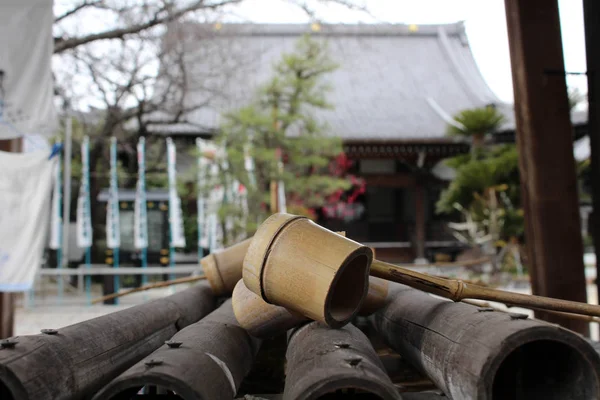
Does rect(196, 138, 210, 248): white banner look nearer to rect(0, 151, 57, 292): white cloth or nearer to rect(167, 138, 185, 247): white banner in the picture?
rect(167, 138, 185, 247): white banner

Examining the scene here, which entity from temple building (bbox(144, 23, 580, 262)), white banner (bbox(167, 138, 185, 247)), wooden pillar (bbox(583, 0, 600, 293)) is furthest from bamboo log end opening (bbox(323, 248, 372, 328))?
white banner (bbox(167, 138, 185, 247))

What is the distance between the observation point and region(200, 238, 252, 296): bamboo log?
2.84 m

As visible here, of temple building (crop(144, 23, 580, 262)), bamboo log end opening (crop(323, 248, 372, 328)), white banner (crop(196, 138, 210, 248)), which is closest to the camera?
bamboo log end opening (crop(323, 248, 372, 328))

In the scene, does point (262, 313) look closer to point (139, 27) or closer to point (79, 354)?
point (79, 354)

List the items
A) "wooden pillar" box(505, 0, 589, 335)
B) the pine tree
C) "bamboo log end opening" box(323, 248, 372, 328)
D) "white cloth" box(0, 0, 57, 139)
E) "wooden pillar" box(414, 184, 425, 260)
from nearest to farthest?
"bamboo log end opening" box(323, 248, 372, 328)
"wooden pillar" box(505, 0, 589, 335)
"white cloth" box(0, 0, 57, 139)
the pine tree
"wooden pillar" box(414, 184, 425, 260)

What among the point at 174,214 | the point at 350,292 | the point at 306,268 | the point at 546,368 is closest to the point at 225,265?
the point at 350,292

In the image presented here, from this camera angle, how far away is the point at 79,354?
→ 161 cm

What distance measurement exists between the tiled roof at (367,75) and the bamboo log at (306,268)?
29.4 ft

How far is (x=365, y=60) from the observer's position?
1942 cm

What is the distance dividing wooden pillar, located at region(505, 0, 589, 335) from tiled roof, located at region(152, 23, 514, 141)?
7575 mm

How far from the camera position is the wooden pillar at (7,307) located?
15.5 feet

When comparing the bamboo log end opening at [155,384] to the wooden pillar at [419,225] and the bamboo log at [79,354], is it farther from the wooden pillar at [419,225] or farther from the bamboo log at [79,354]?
the wooden pillar at [419,225]

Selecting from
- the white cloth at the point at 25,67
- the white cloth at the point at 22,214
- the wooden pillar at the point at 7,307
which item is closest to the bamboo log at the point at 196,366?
the white cloth at the point at 22,214

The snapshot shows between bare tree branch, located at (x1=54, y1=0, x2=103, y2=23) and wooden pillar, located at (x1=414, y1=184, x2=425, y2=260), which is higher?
bare tree branch, located at (x1=54, y1=0, x2=103, y2=23)
